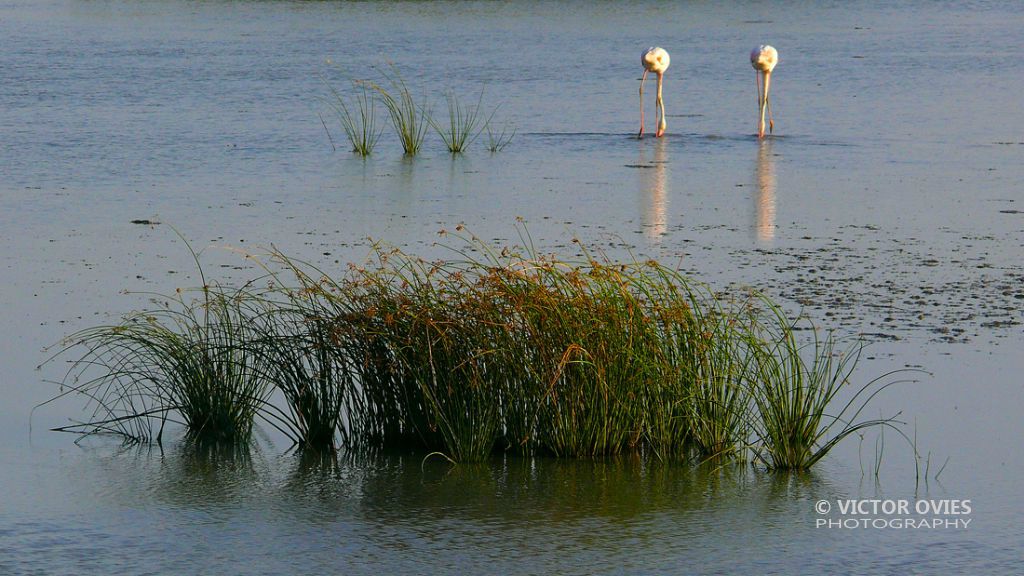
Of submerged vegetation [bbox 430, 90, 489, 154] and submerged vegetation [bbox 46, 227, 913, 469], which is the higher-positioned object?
submerged vegetation [bbox 430, 90, 489, 154]

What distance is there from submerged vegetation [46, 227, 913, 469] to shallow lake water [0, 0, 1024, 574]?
6.3 inches

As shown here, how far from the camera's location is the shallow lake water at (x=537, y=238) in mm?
5066

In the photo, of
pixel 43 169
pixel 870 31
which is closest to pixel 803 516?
pixel 43 169

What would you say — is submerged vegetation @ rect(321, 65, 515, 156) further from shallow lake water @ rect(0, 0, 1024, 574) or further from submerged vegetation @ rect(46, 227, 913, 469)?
submerged vegetation @ rect(46, 227, 913, 469)

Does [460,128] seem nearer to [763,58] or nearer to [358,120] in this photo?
[358,120]

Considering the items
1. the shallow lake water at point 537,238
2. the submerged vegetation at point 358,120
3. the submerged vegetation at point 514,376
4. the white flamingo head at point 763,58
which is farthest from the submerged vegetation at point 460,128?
the submerged vegetation at point 514,376

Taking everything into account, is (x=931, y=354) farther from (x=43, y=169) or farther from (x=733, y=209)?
(x=43, y=169)

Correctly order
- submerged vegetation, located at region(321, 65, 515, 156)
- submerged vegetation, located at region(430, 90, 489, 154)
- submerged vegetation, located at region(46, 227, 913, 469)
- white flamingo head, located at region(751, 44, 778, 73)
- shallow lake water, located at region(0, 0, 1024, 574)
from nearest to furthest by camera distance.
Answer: shallow lake water, located at region(0, 0, 1024, 574), submerged vegetation, located at region(46, 227, 913, 469), submerged vegetation, located at region(321, 65, 515, 156), submerged vegetation, located at region(430, 90, 489, 154), white flamingo head, located at region(751, 44, 778, 73)

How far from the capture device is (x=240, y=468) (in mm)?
5828

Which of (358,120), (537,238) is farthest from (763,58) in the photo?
(537,238)

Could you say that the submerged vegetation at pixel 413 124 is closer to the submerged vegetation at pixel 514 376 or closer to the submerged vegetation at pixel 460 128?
the submerged vegetation at pixel 460 128

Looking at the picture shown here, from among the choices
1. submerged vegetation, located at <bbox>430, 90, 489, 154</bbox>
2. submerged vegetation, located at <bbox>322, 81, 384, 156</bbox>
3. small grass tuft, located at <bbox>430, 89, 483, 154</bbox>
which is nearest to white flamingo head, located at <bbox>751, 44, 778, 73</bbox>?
submerged vegetation, located at <bbox>430, 90, 489, 154</bbox>

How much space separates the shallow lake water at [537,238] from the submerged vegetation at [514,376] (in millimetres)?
161

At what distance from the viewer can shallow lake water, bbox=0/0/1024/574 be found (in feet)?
16.6
